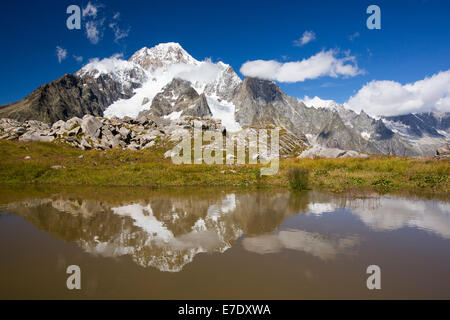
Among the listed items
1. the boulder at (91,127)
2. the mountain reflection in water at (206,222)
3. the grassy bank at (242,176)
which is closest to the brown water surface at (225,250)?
the mountain reflection in water at (206,222)

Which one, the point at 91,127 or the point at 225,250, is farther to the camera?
the point at 91,127

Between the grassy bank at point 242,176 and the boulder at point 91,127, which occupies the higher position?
the boulder at point 91,127

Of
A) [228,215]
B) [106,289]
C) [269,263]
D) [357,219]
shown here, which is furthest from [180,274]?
[357,219]

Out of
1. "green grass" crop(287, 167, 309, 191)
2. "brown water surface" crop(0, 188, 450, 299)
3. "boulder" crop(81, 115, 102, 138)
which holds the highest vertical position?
"boulder" crop(81, 115, 102, 138)

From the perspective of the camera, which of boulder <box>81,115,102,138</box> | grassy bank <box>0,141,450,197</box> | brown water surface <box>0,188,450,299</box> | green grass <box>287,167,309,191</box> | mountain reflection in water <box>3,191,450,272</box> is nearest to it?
brown water surface <box>0,188,450,299</box>

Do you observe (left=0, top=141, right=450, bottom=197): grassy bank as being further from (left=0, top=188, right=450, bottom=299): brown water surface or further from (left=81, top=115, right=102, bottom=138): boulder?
(left=81, top=115, right=102, bottom=138): boulder

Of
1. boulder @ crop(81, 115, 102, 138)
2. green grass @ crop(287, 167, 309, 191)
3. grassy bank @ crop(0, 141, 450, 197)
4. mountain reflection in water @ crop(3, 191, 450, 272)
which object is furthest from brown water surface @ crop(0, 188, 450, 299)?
boulder @ crop(81, 115, 102, 138)

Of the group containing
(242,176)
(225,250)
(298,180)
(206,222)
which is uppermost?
(242,176)

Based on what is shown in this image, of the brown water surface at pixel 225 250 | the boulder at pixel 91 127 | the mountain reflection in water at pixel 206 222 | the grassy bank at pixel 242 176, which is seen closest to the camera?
the brown water surface at pixel 225 250

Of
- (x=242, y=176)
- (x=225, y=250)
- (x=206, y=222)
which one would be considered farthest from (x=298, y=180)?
(x=225, y=250)

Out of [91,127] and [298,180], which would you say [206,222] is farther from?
[91,127]

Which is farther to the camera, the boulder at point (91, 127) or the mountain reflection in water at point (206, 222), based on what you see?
the boulder at point (91, 127)

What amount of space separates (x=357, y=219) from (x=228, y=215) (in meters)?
5.79

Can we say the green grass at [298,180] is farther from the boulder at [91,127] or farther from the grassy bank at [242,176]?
the boulder at [91,127]
